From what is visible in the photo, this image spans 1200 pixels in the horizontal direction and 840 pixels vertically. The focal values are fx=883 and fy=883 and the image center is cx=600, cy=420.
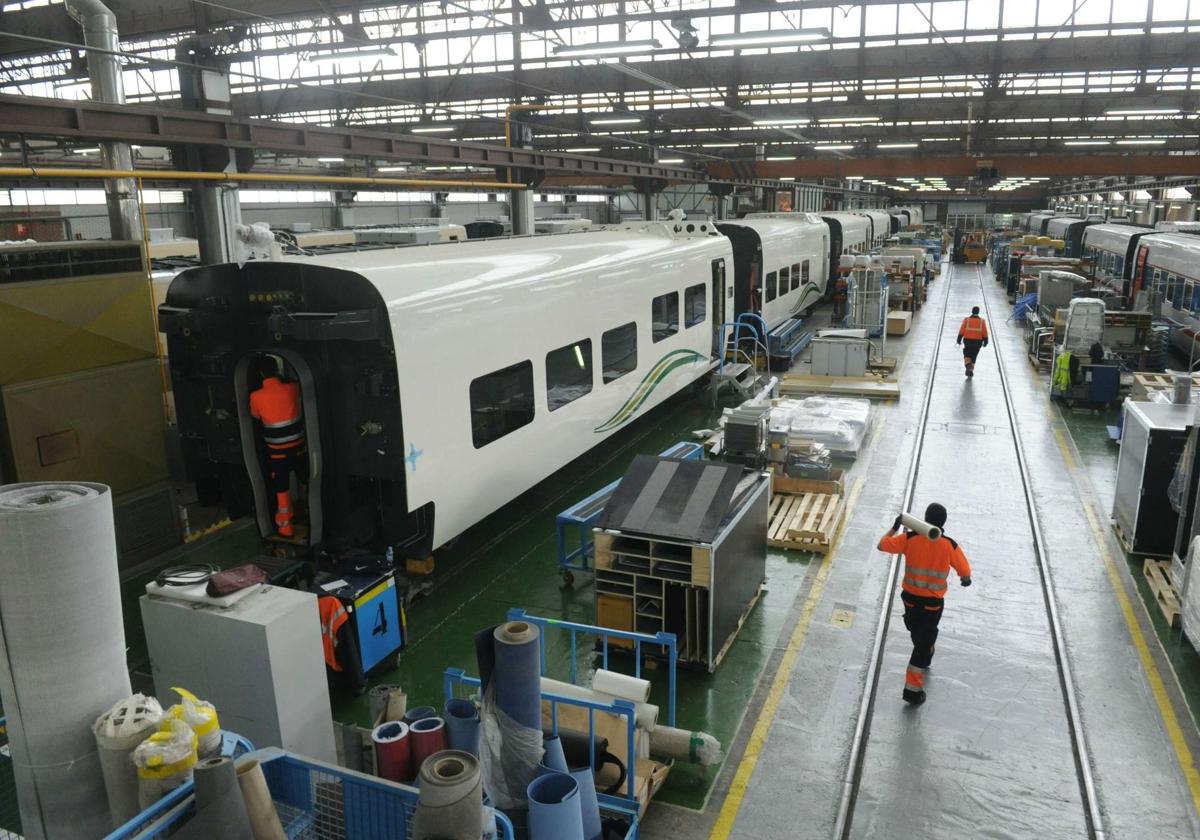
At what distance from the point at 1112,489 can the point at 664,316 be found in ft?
19.7

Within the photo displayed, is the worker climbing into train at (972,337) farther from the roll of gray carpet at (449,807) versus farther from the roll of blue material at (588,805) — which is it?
the roll of gray carpet at (449,807)

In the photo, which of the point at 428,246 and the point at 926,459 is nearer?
the point at 428,246

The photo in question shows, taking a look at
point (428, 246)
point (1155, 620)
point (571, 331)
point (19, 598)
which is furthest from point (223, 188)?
point (1155, 620)

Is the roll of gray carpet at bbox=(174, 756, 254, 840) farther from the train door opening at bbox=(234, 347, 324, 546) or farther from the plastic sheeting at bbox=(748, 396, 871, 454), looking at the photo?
the plastic sheeting at bbox=(748, 396, 871, 454)

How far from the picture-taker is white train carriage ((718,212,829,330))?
17.2 meters

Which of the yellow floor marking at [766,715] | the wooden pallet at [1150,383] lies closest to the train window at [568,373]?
the yellow floor marking at [766,715]

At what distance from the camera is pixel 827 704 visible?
20.5ft

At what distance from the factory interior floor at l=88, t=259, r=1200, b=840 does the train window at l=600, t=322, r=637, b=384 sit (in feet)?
4.49

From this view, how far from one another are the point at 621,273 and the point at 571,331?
67.1 inches

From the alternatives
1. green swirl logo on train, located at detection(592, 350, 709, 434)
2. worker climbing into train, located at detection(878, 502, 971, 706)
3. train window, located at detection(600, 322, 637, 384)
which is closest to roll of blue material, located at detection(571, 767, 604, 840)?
worker climbing into train, located at detection(878, 502, 971, 706)

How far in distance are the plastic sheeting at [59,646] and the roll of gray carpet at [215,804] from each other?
0.69 meters

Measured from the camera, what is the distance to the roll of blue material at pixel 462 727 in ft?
13.3

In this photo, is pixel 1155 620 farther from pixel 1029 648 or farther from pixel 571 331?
pixel 571 331

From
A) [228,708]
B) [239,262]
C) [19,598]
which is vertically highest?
[239,262]
